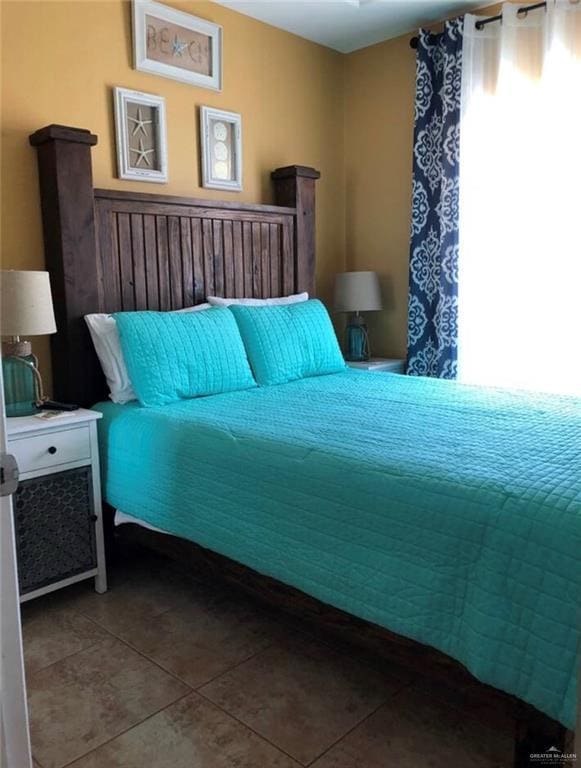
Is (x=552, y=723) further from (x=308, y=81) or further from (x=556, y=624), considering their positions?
(x=308, y=81)

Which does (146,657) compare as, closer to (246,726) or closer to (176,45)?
(246,726)

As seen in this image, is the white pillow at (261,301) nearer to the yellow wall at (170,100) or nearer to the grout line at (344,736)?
the yellow wall at (170,100)

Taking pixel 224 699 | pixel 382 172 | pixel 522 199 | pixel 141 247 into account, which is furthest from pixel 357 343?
pixel 224 699

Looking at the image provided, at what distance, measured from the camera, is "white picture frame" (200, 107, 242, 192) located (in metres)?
3.20

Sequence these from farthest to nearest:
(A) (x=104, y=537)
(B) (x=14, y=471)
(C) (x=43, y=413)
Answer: (A) (x=104, y=537) < (C) (x=43, y=413) < (B) (x=14, y=471)

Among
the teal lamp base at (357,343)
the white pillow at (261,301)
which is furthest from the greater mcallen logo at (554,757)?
the teal lamp base at (357,343)

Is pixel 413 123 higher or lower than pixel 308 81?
lower

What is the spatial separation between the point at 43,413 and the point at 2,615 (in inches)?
59.8

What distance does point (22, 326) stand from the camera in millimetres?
2188

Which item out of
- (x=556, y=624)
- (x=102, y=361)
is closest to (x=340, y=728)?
(x=556, y=624)

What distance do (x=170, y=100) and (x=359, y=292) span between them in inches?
57.0

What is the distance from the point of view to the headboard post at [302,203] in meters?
3.50

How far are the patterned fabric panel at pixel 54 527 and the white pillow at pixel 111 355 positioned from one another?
39 centimetres

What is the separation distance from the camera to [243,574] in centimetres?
194
